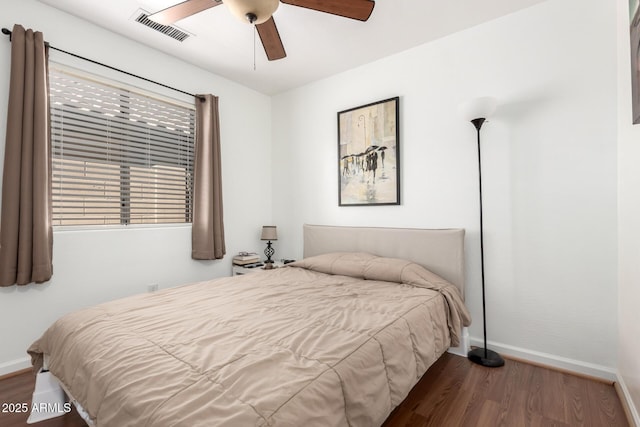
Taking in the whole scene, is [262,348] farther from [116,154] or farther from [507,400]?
[116,154]

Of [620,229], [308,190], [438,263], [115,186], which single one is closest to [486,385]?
[438,263]

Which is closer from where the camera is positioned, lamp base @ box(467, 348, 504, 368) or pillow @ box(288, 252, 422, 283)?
lamp base @ box(467, 348, 504, 368)

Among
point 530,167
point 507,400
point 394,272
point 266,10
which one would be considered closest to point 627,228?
point 530,167

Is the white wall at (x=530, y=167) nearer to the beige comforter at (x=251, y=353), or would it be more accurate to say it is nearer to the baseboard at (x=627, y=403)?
the baseboard at (x=627, y=403)

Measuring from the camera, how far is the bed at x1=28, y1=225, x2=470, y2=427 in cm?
93

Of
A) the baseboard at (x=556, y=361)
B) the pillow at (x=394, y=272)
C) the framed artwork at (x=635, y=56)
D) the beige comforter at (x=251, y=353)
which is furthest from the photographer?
the pillow at (x=394, y=272)

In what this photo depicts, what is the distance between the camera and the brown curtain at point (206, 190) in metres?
3.11

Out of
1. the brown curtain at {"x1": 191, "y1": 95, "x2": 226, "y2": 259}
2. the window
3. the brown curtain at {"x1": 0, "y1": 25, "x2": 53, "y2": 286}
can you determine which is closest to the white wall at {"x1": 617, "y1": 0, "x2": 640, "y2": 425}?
the brown curtain at {"x1": 191, "y1": 95, "x2": 226, "y2": 259}

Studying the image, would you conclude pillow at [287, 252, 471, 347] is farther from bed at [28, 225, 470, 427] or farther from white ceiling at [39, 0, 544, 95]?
white ceiling at [39, 0, 544, 95]

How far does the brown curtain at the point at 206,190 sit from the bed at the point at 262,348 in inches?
33.1

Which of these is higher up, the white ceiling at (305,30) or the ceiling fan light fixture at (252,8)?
the white ceiling at (305,30)

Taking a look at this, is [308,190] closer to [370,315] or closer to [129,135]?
[129,135]

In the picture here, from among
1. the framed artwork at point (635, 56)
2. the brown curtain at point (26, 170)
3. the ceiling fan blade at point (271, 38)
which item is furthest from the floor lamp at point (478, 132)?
the brown curtain at point (26, 170)

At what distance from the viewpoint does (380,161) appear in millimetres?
3016
